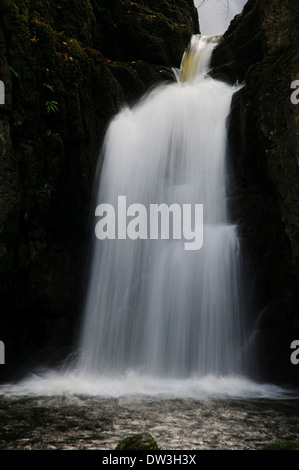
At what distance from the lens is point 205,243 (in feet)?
23.0

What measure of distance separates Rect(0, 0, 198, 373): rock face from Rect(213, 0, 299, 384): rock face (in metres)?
3.21

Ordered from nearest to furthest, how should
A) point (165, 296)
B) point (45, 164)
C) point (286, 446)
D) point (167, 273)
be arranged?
point (286, 446)
point (165, 296)
point (167, 273)
point (45, 164)

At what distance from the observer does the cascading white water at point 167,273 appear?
643cm

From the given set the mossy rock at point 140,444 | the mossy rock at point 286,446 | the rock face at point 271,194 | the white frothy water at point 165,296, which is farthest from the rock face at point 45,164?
the mossy rock at point 286,446

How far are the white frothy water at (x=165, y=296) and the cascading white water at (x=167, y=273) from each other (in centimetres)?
2

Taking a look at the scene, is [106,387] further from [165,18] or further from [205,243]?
[165,18]

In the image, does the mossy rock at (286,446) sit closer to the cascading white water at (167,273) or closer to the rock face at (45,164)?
the cascading white water at (167,273)

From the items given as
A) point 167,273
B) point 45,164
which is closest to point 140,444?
point 167,273

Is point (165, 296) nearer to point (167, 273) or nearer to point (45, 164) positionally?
point (167, 273)

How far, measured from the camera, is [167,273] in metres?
6.89

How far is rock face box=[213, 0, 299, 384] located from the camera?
6453mm

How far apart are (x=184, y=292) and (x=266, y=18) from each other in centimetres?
771

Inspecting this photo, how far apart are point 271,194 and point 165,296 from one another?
2831 millimetres
